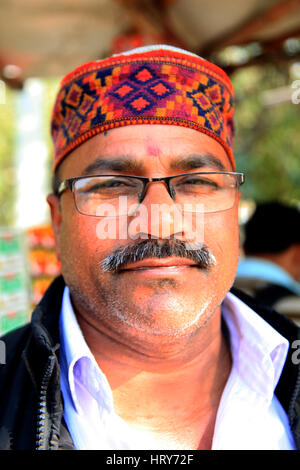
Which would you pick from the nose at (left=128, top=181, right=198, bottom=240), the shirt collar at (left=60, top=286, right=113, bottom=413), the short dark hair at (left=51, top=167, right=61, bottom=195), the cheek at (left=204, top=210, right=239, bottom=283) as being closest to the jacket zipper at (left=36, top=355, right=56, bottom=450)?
the shirt collar at (left=60, top=286, right=113, bottom=413)

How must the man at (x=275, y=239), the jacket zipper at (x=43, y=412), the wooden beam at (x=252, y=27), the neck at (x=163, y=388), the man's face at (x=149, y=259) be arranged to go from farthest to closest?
the man at (x=275, y=239)
the wooden beam at (x=252, y=27)
the neck at (x=163, y=388)
the man's face at (x=149, y=259)
the jacket zipper at (x=43, y=412)

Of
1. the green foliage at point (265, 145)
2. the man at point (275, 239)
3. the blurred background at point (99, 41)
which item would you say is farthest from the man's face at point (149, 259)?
the green foliage at point (265, 145)

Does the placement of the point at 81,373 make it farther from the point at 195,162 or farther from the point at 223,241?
the point at 195,162

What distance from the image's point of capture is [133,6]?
2.46 m

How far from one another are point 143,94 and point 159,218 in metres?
0.52

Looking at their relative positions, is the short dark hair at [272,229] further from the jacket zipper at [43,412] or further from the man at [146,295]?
the jacket zipper at [43,412]

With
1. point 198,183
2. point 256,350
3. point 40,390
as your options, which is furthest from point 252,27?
point 40,390

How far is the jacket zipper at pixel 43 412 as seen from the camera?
125 centimetres

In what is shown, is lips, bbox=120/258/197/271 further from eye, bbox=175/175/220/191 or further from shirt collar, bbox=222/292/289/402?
shirt collar, bbox=222/292/289/402

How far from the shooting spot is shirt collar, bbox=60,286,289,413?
1435 millimetres

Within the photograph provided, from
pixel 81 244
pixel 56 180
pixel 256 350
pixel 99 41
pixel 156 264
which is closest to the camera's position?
pixel 156 264

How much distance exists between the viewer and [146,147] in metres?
1.51

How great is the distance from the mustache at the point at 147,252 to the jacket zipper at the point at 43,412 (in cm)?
37

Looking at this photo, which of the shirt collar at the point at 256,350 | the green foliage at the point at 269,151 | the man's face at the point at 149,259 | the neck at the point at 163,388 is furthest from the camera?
the green foliage at the point at 269,151
